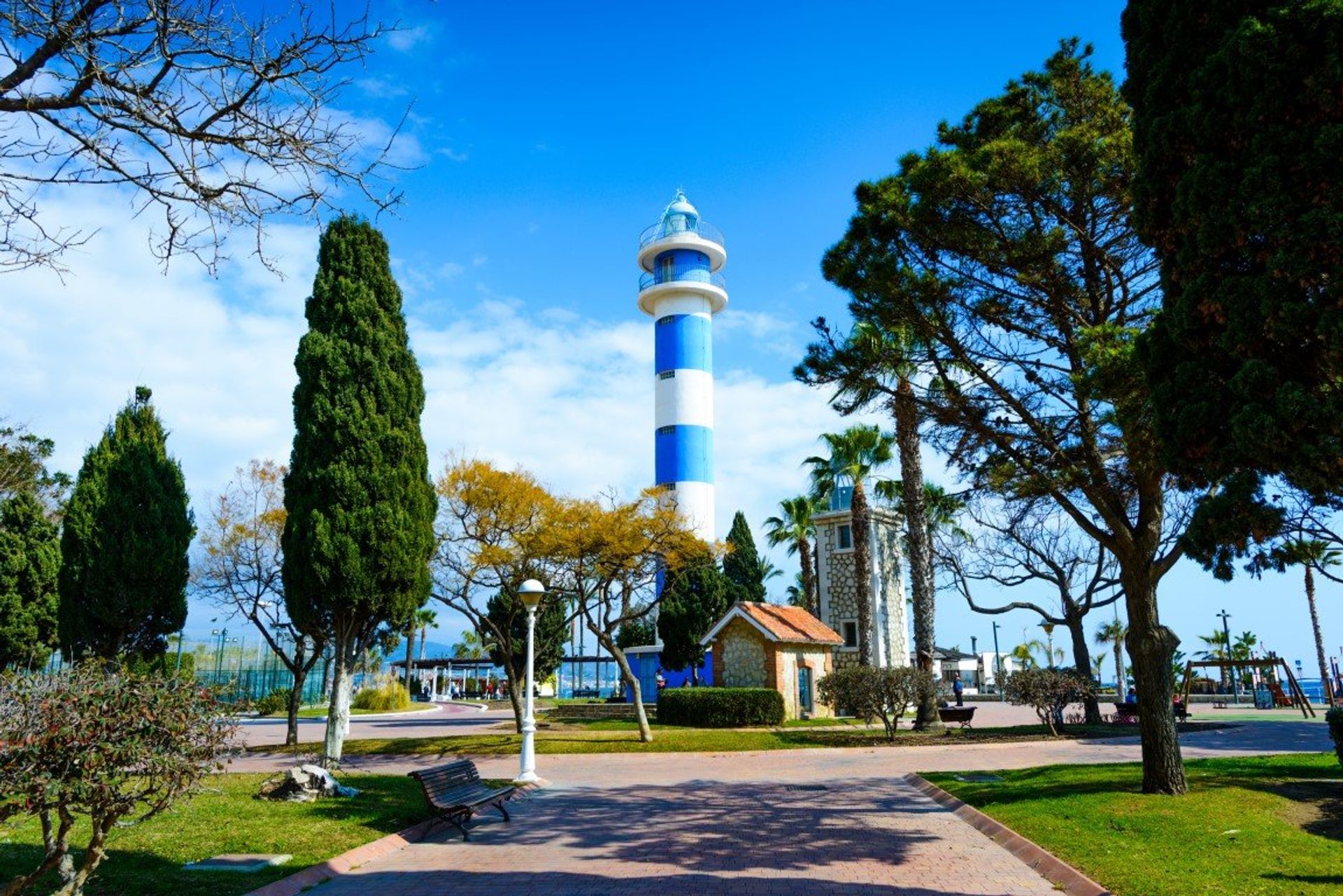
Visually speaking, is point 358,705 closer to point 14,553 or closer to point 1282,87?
point 14,553

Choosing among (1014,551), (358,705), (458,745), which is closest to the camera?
(458,745)

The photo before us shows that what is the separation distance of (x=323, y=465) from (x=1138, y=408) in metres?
Result: 13.5

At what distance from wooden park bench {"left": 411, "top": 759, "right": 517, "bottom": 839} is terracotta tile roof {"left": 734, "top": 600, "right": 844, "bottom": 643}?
720 inches

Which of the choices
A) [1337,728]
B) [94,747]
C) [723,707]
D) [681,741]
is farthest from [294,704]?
[1337,728]

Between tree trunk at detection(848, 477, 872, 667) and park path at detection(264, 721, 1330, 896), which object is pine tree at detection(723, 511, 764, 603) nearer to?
tree trunk at detection(848, 477, 872, 667)

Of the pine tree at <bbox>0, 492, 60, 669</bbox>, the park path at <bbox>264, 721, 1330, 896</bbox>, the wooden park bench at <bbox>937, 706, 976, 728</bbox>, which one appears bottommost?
the wooden park bench at <bbox>937, 706, 976, 728</bbox>

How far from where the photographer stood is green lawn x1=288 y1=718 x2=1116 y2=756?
2064 cm

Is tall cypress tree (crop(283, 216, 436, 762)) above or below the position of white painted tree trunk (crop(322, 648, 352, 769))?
above

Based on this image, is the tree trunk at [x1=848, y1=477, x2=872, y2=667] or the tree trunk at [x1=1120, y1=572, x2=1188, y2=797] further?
the tree trunk at [x1=848, y1=477, x2=872, y2=667]

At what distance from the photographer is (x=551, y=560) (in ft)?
77.2

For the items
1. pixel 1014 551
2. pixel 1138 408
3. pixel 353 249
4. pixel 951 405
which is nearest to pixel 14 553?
pixel 353 249

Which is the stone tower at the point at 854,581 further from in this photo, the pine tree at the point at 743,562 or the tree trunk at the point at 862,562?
the pine tree at the point at 743,562

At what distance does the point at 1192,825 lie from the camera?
29.1 feet

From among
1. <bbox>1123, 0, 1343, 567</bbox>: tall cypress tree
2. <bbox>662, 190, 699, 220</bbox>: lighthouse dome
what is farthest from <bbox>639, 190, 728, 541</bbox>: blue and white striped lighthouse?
<bbox>1123, 0, 1343, 567</bbox>: tall cypress tree
